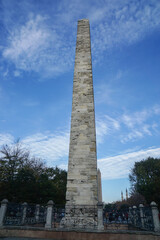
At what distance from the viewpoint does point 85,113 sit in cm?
1047

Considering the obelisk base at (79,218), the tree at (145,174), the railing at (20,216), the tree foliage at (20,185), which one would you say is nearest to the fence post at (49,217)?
the obelisk base at (79,218)

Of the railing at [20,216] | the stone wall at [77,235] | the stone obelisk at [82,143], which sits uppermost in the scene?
the stone obelisk at [82,143]

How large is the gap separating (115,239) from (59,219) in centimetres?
332

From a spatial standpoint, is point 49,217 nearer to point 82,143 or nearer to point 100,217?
point 100,217

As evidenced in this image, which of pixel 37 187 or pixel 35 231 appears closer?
pixel 35 231

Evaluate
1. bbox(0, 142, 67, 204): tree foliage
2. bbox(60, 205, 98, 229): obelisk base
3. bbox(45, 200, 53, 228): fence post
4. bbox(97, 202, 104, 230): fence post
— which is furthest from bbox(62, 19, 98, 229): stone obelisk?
bbox(0, 142, 67, 204): tree foliage

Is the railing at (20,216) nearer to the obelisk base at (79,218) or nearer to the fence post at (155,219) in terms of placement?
the obelisk base at (79,218)

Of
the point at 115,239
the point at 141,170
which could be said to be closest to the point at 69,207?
the point at 115,239

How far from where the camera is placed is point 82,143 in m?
9.71

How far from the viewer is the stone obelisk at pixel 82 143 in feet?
27.7

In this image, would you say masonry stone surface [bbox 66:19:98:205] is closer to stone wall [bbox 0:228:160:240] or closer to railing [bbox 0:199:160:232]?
railing [bbox 0:199:160:232]

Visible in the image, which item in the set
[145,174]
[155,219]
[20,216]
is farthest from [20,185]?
[145,174]

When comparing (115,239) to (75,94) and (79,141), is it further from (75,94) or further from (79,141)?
(75,94)

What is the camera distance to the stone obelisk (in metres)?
8.44
